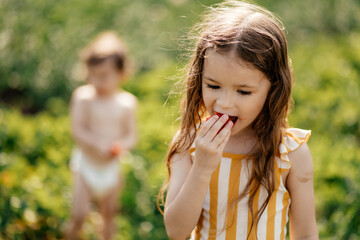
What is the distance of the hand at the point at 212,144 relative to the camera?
171cm

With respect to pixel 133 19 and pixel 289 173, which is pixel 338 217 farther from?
pixel 133 19

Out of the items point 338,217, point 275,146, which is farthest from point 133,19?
point 275,146

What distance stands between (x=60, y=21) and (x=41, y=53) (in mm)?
761

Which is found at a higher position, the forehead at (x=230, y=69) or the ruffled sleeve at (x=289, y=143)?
the forehead at (x=230, y=69)

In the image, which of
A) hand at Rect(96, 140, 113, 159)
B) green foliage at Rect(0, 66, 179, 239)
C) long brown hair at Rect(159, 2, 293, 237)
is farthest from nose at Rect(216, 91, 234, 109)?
hand at Rect(96, 140, 113, 159)

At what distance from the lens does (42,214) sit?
152 inches

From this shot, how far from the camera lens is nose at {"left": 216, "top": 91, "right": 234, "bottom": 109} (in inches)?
67.2

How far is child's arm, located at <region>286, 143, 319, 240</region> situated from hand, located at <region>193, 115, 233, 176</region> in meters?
0.33

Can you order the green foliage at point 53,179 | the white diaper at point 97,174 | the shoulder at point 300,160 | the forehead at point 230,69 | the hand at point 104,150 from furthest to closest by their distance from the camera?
the white diaper at point 97,174 < the hand at point 104,150 < the green foliage at point 53,179 < the shoulder at point 300,160 < the forehead at point 230,69

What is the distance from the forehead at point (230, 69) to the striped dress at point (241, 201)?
1.16 feet

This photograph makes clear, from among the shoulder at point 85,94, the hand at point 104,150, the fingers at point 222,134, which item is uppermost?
the fingers at point 222,134

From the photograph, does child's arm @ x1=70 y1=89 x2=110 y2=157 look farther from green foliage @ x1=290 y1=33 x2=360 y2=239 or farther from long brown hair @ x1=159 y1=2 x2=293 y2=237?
long brown hair @ x1=159 y1=2 x2=293 y2=237

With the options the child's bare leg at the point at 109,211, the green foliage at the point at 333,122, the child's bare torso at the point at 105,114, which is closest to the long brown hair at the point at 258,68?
the green foliage at the point at 333,122

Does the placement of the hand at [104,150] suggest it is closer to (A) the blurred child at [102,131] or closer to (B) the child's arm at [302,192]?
(A) the blurred child at [102,131]
